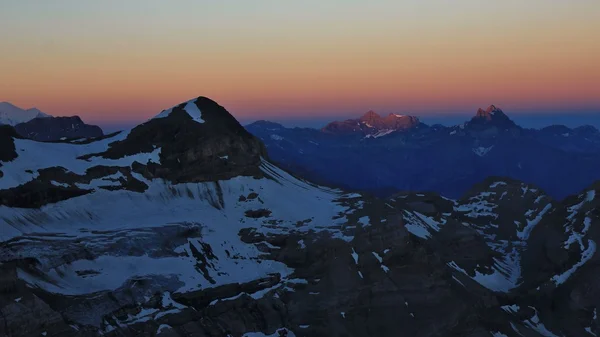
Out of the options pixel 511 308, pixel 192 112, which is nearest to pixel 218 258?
pixel 192 112

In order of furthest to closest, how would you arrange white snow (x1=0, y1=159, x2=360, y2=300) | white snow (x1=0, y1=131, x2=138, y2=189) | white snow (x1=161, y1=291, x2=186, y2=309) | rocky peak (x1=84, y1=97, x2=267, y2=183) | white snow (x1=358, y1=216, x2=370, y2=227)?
1. rocky peak (x1=84, y1=97, x2=267, y2=183)
2. white snow (x1=358, y1=216, x2=370, y2=227)
3. white snow (x1=0, y1=131, x2=138, y2=189)
4. white snow (x1=0, y1=159, x2=360, y2=300)
5. white snow (x1=161, y1=291, x2=186, y2=309)

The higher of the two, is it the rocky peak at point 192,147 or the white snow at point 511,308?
the rocky peak at point 192,147

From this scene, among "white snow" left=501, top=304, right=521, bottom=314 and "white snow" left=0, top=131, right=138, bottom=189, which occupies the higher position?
"white snow" left=0, top=131, right=138, bottom=189

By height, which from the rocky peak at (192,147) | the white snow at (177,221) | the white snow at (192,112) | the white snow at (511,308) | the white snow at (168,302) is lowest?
the white snow at (511,308)

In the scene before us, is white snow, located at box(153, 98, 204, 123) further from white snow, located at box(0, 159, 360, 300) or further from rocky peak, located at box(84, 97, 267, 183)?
white snow, located at box(0, 159, 360, 300)

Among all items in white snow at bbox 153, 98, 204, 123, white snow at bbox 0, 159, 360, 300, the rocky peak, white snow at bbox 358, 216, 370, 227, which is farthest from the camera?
white snow at bbox 153, 98, 204, 123

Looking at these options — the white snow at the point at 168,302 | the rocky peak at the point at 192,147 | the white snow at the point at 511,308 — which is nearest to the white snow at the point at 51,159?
the rocky peak at the point at 192,147

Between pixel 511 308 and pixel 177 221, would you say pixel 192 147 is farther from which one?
pixel 511 308

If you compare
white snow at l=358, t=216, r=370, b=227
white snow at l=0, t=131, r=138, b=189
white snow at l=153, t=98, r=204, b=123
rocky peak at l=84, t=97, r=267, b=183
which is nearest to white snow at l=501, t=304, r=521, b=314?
white snow at l=358, t=216, r=370, b=227

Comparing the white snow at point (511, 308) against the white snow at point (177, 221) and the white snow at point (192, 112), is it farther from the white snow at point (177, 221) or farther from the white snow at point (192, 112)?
the white snow at point (192, 112)
